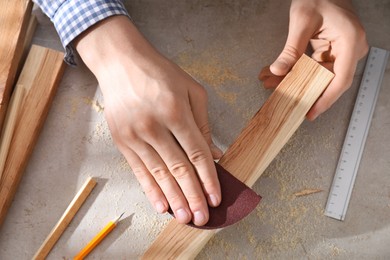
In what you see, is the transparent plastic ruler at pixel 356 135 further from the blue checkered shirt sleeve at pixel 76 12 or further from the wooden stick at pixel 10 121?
the wooden stick at pixel 10 121

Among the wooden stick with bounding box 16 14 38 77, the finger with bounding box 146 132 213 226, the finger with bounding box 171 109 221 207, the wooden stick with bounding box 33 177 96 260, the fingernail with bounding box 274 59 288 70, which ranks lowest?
the wooden stick with bounding box 33 177 96 260

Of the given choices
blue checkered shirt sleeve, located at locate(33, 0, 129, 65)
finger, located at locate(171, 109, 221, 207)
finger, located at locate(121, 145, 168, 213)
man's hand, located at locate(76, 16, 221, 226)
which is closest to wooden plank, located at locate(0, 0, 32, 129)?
blue checkered shirt sleeve, located at locate(33, 0, 129, 65)

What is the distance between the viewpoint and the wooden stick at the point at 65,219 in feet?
4.90

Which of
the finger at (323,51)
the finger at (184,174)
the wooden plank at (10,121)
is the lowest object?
the wooden plank at (10,121)

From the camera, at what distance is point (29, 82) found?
158 cm

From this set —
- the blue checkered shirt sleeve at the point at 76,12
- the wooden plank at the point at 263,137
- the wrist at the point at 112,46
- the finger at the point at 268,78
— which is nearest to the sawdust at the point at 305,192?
the wooden plank at the point at 263,137

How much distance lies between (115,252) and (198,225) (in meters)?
0.42

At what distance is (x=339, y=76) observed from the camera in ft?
4.65

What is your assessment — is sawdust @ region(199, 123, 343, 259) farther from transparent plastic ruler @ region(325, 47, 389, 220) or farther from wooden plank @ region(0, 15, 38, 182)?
wooden plank @ region(0, 15, 38, 182)

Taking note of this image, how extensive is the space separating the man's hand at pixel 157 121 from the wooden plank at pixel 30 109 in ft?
0.99

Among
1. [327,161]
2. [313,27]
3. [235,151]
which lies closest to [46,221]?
[235,151]

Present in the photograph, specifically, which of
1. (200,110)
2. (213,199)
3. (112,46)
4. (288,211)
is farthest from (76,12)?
(288,211)

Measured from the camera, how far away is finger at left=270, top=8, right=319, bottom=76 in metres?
1.44

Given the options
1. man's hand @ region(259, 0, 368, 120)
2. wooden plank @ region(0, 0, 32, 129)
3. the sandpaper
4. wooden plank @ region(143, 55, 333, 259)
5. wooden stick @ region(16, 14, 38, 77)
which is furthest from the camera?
wooden stick @ region(16, 14, 38, 77)
